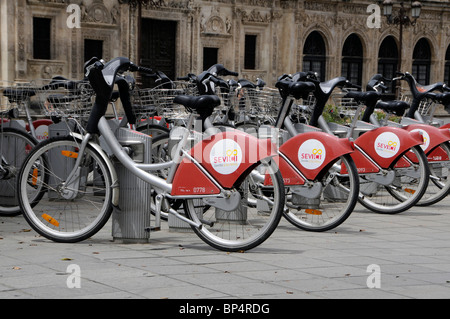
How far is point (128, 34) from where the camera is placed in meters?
31.5

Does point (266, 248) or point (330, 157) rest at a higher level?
point (330, 157)

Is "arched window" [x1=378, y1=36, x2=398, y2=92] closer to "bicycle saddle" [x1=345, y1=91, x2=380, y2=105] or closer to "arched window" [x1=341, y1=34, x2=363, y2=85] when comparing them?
"arched window" [x1=341, y1=34, x2=363, y2=85]

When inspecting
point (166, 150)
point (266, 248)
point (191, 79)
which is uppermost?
point (191, 79)

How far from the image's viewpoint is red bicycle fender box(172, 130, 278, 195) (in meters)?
6.79

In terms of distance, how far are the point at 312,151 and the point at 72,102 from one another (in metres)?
2.22

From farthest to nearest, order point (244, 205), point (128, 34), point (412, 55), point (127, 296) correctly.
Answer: point (412, 55)
point (128, 34)
point (244, 205)
point (127, 296)

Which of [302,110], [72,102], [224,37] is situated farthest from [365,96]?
[224,37]

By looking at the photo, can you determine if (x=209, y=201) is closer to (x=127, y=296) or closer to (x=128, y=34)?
(x=127, y=296)

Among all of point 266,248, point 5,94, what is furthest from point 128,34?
point 266,248

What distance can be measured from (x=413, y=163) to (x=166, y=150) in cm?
289

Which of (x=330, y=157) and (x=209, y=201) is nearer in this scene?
(x=209, y=201)

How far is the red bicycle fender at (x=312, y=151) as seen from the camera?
8062 millimetres

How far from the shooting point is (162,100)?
29.8 feet

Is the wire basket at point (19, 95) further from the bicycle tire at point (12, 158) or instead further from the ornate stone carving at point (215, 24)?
the ornate stone carving at point (215, 24)
